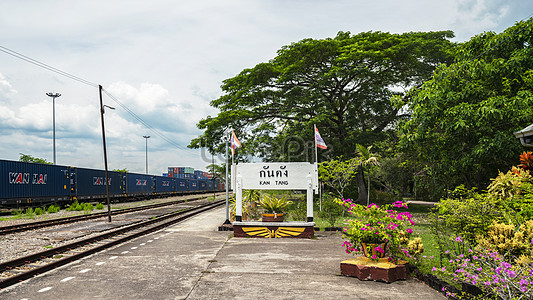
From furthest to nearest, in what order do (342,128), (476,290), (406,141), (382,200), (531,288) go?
(382,200) < (342,128) < (406,141) < (476,290) < (531,288)

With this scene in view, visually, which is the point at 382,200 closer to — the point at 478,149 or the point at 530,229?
the point at 478,149

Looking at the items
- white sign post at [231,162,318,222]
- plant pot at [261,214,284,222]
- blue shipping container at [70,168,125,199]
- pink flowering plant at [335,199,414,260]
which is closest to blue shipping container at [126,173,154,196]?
blue shipping container at [70,168,125,199]

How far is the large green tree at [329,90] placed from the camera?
88.2ft

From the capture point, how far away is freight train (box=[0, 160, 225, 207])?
947 inches

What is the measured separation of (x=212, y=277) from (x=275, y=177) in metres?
7.13

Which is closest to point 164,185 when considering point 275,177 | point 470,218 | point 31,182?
point 31,182

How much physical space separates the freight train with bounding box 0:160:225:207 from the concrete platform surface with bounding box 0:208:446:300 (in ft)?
56.7

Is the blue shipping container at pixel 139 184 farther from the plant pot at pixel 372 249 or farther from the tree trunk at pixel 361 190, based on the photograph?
the plant pot at pixel 372 249

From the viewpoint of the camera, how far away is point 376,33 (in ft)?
94.2

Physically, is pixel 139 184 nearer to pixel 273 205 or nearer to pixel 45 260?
pixel 273 205

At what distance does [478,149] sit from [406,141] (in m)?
3.54

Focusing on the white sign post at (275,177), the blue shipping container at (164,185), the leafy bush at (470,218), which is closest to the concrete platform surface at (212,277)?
the leafy bush at (470,218)

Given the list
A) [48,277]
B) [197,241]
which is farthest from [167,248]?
[48,277]

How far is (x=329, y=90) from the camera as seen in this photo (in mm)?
30688
